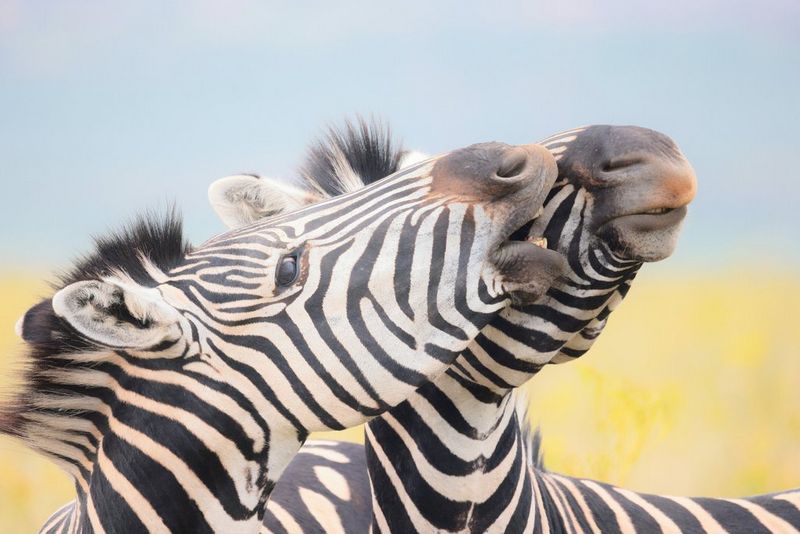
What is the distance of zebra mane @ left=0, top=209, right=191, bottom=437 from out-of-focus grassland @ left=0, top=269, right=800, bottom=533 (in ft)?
16.6

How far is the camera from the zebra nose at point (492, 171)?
9.34 ft

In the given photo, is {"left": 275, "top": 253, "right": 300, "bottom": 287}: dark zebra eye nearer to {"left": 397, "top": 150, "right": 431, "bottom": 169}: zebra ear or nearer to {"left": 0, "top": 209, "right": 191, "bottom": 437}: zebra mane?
{"left": 0, "top": 209, "right": 191, "bottom": 437}: zebra mane

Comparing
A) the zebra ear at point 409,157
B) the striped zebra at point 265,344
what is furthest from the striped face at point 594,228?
the zebra ear at point 409,157

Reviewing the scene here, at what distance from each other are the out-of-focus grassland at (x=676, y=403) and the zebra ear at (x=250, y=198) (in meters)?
4.36

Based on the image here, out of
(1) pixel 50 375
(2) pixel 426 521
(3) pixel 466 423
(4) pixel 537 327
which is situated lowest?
(2) pixel 426 521

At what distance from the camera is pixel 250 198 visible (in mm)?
3877

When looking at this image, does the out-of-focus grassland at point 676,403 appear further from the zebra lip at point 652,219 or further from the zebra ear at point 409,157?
the zebra lip at point 652,219

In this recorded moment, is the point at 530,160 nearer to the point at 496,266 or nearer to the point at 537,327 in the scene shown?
the point at 496,266

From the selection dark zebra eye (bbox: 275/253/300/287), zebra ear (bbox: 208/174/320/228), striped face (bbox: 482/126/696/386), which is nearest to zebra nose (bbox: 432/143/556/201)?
striped face (bbox: 482/126/696/386)

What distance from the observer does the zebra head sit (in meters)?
2.91

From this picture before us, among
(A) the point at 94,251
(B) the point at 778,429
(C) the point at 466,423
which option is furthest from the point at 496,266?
(B) the point at 778,429

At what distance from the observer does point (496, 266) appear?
2863 mm

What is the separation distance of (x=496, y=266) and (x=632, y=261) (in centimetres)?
50

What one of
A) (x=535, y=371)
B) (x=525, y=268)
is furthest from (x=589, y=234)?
(x=535, y=371)
